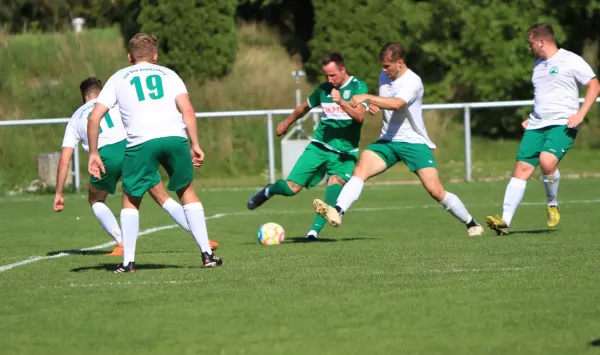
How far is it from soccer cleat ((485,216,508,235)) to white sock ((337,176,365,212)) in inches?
51.5

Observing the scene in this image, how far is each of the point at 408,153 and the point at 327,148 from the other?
3.36ft

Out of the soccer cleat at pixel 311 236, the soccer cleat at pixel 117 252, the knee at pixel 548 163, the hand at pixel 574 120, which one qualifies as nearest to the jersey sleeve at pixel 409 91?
the knee at pixel 548 163

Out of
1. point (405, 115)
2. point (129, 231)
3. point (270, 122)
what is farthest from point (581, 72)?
point (270, 122)

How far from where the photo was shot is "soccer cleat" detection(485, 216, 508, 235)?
12.7m

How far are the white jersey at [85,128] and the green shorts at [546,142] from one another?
12.9ft

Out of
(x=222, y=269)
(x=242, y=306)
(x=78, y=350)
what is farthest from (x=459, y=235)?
(x=78, y=350)

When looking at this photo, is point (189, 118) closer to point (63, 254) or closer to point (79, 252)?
point (63, 254)

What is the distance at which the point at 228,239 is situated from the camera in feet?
46.4

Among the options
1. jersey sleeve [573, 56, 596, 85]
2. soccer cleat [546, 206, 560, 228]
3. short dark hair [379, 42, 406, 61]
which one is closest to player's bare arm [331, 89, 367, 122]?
short dark hair [379, 42, 406, 61]

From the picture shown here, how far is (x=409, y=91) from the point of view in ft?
41.0

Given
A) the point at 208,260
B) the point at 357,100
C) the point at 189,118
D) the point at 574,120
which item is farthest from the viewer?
the point at 574,120

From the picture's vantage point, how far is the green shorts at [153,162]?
9.62 metres

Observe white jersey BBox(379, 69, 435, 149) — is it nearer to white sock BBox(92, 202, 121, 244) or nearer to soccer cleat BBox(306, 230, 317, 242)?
soccer cleat BBox(306, 230, 317, 242)

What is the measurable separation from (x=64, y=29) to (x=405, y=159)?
27105mm
